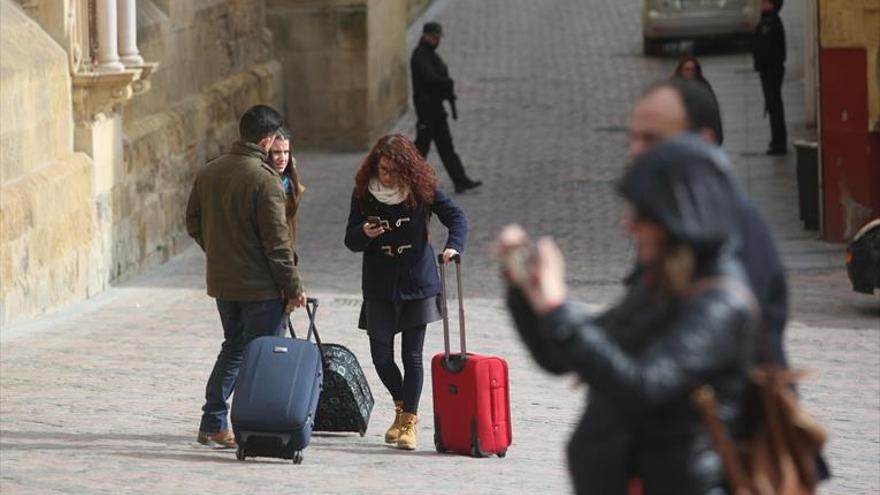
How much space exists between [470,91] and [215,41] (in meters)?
8.21

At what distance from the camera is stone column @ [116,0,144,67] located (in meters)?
15.6

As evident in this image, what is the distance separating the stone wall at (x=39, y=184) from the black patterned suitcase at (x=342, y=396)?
11.8 ft

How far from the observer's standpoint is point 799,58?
29.5m

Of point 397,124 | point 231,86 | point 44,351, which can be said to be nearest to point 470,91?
point 397,124

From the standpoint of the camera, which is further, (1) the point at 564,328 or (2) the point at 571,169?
(2) the point at 571,169

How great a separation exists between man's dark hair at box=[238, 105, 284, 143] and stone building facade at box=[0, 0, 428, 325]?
4.13m

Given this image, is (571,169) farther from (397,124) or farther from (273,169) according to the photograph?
(273,169)

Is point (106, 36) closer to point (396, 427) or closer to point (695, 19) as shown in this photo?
point (396, 427)

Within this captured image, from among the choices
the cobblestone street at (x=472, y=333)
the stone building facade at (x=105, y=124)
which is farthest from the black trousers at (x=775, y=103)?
the stone building facade at (x=105, y=124)

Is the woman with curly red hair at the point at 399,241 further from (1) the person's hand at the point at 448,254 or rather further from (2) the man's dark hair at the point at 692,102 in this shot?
(2) the man's dark hair at the point at 692,102

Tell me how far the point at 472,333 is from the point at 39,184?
309cm

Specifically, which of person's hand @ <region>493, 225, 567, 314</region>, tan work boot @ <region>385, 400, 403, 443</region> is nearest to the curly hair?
tan work boot @ <region>385, 400, 403, 443</region>

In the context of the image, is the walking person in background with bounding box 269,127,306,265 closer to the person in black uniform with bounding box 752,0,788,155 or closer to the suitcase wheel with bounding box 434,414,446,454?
the suitcase wheel with bounding box 434,414,446,454

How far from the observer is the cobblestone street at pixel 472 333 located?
31.4 feet
